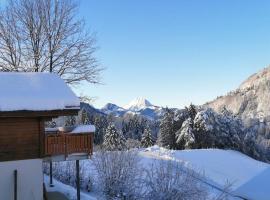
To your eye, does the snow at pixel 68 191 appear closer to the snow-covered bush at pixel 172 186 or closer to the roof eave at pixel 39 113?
the snow-covered bush at pixel 172 186

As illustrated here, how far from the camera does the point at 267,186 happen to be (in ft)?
108

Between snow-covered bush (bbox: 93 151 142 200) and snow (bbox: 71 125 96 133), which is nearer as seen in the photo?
snow (bbox: 71 125 96 133)

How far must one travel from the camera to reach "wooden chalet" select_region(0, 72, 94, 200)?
1603 centimetres

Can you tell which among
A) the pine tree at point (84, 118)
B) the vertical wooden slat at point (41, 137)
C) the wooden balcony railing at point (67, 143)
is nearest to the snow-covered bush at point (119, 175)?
the wooden balcony railing at point (67, 143)

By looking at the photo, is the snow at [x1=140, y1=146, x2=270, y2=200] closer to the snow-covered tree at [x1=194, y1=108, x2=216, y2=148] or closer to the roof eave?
the roof eave

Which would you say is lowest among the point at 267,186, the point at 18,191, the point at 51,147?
the point at 267,186

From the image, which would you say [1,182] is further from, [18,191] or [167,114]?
[167,114]

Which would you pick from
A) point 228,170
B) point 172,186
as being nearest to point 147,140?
point 228,170

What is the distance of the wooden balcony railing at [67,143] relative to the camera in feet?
59.1

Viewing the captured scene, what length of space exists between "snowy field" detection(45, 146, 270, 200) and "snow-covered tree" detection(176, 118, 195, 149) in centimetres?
1580

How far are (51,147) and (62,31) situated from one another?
15098mm

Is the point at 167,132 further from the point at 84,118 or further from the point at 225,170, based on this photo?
the point at 225,170

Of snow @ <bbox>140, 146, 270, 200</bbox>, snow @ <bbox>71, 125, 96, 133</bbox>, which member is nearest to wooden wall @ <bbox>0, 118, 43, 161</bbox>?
snow @ <bbox>71, 125, 96, 133</bbox>

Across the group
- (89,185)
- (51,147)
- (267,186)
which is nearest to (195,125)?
(267,186)
